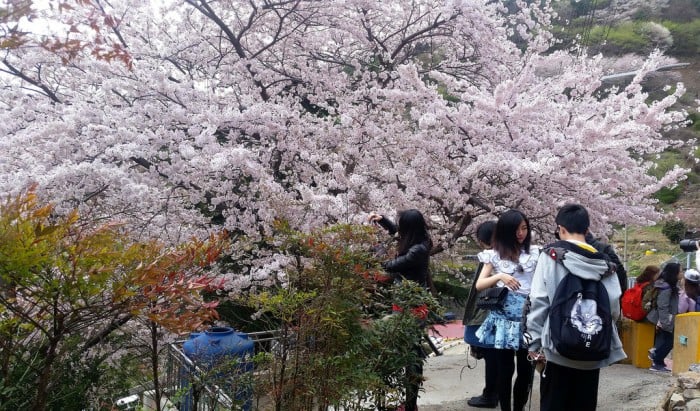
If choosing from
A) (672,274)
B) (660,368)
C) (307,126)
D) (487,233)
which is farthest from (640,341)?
(307,126)

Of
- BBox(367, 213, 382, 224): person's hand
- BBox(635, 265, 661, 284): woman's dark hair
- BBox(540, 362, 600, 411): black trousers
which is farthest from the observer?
BBox(635, 265, 661, 284): woman's dark hair

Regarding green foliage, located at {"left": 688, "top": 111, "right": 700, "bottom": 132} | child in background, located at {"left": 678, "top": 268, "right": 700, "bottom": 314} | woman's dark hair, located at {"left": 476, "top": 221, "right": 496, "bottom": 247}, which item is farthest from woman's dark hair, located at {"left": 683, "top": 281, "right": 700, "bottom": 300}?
green foliage, located at {"left": 688, "top": 111, "right": 700, "bottom": 132}

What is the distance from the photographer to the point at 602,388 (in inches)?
203

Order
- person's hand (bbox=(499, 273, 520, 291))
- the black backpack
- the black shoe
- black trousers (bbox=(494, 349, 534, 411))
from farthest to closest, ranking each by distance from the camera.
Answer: the black shoe, black trousers (bbox=(494, 349, 534, 411)), person's hand (bbox=(499, 273, 520, 291)), the black backpack

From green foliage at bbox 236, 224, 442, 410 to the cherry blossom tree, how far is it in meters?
2.21

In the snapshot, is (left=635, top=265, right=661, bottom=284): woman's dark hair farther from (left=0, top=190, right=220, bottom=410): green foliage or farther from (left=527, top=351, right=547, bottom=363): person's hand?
(left=0, top=190, right=220, bottom=410): green foliage

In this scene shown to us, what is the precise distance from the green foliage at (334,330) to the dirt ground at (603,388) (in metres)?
1.42

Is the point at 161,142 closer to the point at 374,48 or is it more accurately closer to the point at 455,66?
the point at 374,48

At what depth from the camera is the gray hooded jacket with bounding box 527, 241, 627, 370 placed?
2.88 metres

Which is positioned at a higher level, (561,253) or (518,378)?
(561,253)

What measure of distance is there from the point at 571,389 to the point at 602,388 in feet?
8.19

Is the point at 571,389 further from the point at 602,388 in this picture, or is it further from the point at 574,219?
the point at 602,388

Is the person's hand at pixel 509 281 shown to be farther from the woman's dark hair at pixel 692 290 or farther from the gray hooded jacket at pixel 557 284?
the woman's dark hair at pixel 692 290

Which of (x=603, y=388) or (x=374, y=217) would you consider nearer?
(x=374, y=217)
